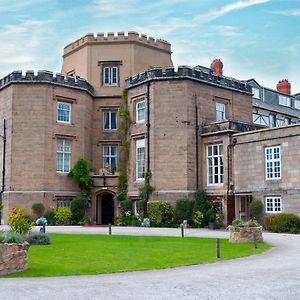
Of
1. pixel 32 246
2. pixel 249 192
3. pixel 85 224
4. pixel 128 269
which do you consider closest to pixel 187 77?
pixel 249 192

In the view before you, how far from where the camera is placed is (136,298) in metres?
8.93

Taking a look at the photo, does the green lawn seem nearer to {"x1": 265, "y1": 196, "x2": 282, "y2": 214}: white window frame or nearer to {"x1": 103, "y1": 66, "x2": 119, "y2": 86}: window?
{"x1": 265, "y1": 196, "x2": 282, "y2": 214}: white window frame

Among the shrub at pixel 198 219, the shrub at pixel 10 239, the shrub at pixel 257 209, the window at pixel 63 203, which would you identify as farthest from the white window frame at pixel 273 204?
the shrub at pixel 10 239

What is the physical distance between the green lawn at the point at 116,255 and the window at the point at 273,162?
31.1ft

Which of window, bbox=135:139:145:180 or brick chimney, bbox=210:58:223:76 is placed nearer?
window, bbox=135:139:145:180

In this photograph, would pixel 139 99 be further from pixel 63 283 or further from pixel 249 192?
pixel 63 283

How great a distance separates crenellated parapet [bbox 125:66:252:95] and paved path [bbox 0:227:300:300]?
21122 mm

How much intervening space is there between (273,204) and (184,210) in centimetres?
547

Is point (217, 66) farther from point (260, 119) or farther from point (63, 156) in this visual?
point (63, 156)

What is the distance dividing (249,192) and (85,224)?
37.0 feet

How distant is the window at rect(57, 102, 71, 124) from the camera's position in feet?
116

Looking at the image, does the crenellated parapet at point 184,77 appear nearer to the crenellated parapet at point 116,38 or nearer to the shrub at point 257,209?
the crenellated parapet at point 116,38

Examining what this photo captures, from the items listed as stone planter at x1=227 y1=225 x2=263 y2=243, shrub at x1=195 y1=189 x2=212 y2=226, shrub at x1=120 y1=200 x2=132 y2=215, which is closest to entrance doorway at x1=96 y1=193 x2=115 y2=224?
shrub at x1=120 y1=200 x2=132 y2=215

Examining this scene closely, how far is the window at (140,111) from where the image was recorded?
34.5 m
